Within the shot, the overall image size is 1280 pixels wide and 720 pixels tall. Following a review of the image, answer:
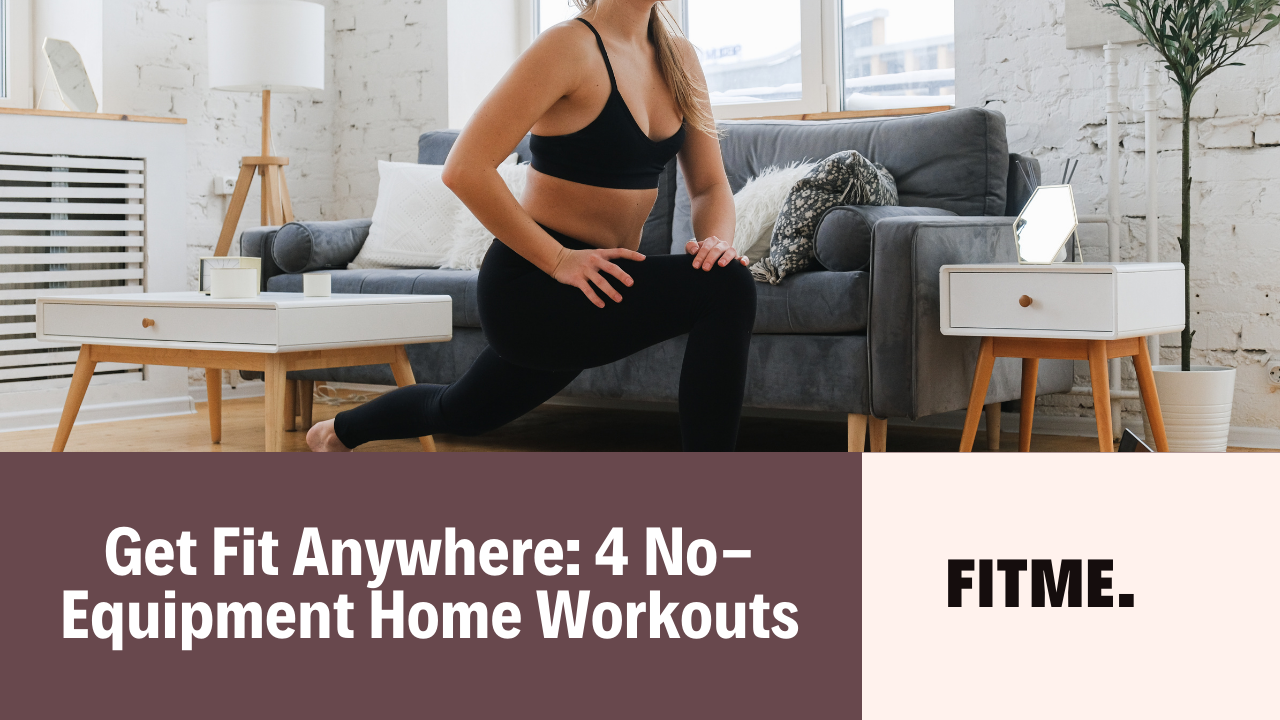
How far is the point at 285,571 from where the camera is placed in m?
1.01

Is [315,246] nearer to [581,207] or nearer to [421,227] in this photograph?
[421,227]

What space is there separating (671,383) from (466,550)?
1.91 metres

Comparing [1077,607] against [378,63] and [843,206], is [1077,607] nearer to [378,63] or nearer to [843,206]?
[843,206]

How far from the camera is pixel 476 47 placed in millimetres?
4691

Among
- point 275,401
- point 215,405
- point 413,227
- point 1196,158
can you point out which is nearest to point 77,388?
point 215,405

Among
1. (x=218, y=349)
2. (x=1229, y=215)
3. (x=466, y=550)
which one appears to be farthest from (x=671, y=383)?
(x=466, y=550)

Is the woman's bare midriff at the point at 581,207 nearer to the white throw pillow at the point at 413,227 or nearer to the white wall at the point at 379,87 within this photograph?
the white throw pillow at the point at 413,227

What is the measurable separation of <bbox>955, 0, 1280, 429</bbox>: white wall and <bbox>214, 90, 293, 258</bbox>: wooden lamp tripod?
93.1 inches

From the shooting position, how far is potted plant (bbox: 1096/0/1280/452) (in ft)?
9.20

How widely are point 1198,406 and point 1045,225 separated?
0.59 meters

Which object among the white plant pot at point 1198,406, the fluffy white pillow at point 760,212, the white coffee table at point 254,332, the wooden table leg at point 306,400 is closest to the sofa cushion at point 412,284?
the wooden table leg at point 306,400

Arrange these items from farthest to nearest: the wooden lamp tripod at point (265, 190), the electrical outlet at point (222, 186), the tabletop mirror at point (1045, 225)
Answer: the electrical outlet at point (222, 186), the wooden lamp tripod at point (265, 190), the tabletop mirror at point (1045, 225)

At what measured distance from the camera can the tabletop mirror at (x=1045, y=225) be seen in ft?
→ 8.62

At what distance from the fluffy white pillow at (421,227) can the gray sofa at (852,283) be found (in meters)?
0.09
